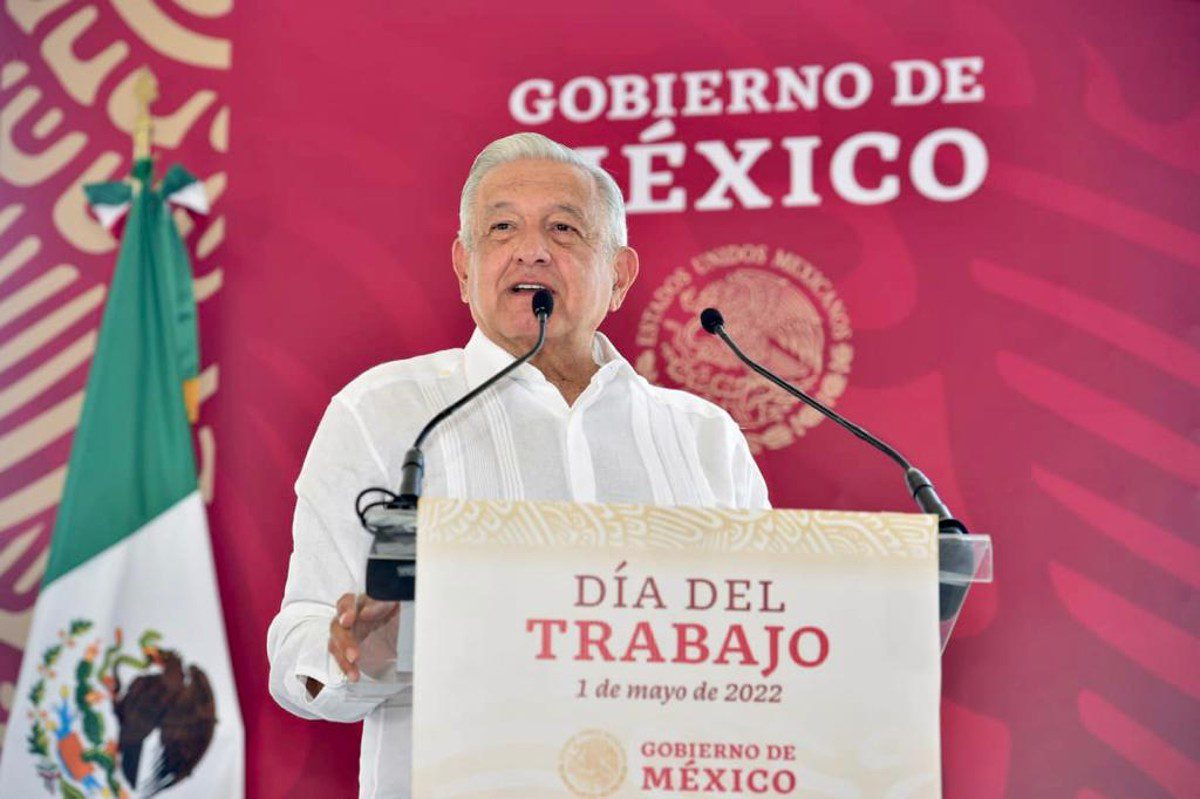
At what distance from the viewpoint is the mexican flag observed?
10.5 ft

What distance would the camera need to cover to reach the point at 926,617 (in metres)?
1.28

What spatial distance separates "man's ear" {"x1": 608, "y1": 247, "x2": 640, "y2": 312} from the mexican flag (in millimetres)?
1554

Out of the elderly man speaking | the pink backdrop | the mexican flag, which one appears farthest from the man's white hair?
the mexican flag

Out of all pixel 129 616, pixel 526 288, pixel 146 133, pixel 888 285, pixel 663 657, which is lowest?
pixel 663 657

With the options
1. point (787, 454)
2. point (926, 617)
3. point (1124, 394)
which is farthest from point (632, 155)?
point (926, 617)

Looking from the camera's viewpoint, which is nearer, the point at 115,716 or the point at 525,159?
the point at 525,159

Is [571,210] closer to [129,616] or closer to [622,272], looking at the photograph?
[622,272]

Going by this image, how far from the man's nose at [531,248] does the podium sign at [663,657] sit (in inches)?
27.9

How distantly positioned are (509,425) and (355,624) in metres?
0.51

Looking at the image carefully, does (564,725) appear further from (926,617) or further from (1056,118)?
(1056,118)

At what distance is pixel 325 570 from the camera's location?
163 centimetres

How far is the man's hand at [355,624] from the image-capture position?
130cm

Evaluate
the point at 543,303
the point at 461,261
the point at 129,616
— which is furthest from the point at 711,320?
the point at 129,616

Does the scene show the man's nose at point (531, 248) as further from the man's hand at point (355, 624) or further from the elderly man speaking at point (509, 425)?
the man's hand at point (355, 624)
